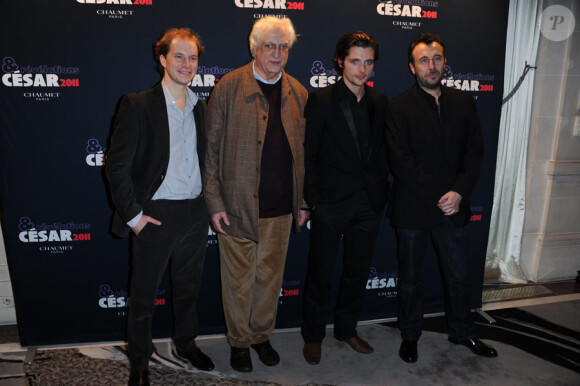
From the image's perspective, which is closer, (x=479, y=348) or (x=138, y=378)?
(x=138, y=378)

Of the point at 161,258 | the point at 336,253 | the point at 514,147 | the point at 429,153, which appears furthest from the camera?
the point at 514,147

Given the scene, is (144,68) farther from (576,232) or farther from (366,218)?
(576,232)

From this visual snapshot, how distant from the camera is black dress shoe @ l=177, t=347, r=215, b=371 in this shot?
2.74 m

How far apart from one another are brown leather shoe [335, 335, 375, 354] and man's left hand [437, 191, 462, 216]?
1.06 metres

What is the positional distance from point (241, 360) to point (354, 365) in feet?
2.42

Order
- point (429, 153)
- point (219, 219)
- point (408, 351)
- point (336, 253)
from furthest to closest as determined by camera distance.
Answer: point (408, 351)
point (336, 253)
point (429, 153)
point (219, 219)

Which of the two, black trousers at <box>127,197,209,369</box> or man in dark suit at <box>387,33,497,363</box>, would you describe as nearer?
black trousers at <box>127,197,209,369</box>

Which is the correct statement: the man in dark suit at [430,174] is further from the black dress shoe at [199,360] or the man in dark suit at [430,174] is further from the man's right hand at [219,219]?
the black dress shoe at [199,360]

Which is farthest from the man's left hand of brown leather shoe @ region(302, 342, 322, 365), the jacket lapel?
brown leather shoe @ region(302, 342, 322, 365)

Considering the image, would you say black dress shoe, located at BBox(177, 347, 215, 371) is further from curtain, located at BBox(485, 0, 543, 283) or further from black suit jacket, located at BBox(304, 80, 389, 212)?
curtain, located at BBox(485, 0, 543, 283)

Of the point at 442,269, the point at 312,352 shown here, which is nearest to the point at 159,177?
the point at 312,352

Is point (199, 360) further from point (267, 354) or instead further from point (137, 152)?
point (137, 152)

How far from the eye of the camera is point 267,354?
2.84m

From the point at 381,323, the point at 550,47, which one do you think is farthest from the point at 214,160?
the point at 550,47
